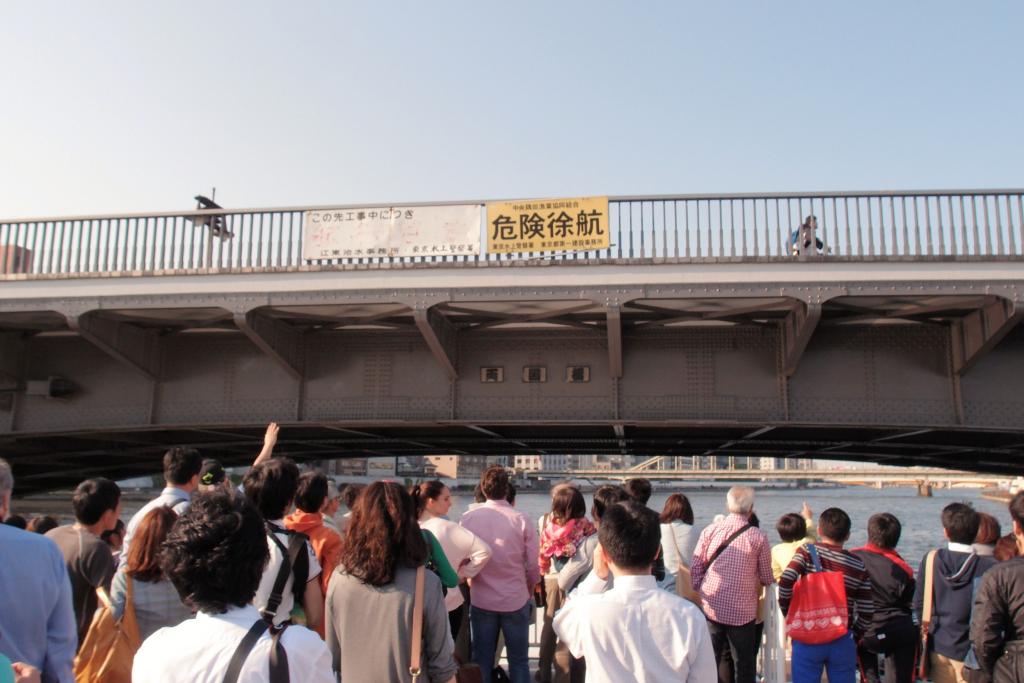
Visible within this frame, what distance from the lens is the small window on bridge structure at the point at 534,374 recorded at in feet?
46.0

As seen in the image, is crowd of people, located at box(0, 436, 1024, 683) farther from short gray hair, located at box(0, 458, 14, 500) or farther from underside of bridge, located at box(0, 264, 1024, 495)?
underside of bridge, located at box(0, 264, 1024, 495)

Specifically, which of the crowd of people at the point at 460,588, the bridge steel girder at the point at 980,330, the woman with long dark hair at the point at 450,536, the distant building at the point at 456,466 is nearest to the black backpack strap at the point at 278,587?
the crowd of people at the point at 460,588

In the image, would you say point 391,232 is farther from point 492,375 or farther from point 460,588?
point 460,588

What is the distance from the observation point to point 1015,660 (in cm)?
388

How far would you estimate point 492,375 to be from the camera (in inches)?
556

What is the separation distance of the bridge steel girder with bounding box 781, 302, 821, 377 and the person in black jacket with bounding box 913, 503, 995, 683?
6.65 metres

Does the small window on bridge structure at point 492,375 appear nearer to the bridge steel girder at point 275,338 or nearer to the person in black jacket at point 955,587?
the bridge steel girder at point 275,338

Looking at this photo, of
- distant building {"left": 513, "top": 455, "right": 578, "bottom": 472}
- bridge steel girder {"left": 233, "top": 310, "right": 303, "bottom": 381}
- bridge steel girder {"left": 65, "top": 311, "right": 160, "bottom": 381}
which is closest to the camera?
bridge steel girder {"left": 233, "top": 310, "right": 303, "bottom": 381}

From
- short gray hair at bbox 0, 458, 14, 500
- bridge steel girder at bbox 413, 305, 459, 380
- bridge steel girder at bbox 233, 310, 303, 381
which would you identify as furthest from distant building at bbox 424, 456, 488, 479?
short gray hair at bbox 0, 458, 14, 500

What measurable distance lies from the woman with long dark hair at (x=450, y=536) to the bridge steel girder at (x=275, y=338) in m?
8.26

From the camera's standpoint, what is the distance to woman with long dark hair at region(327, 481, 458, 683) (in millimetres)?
3430

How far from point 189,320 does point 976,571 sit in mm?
12326

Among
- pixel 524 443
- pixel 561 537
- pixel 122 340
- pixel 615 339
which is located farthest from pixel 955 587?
pixel 524 443

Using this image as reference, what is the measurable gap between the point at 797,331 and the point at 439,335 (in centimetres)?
584
